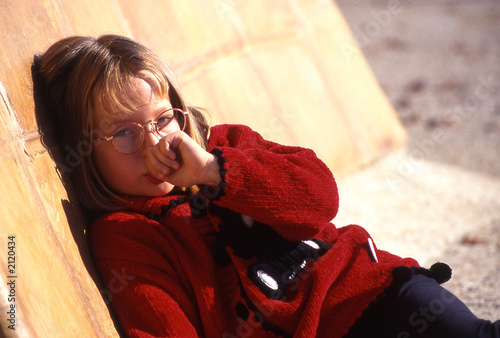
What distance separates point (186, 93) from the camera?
116 inches

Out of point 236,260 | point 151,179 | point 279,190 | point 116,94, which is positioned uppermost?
point 116,94

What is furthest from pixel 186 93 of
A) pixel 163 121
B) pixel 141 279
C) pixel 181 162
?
pixel 141 279

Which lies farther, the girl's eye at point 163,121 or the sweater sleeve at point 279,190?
the girl's eye at point 163,121

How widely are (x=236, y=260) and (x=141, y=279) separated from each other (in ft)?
0.96

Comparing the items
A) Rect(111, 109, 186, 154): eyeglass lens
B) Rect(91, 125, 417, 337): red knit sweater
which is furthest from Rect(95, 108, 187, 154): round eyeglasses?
Rect(91, 125, 417, 337): red knit sweater

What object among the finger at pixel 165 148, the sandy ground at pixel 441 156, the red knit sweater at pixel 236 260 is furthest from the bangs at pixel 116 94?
the sandy ground at pixel 441 156

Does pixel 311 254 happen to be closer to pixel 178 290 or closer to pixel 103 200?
pixel 178 290

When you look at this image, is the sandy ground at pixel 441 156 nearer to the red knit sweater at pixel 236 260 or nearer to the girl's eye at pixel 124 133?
the red knit sweater at pixel 236 260

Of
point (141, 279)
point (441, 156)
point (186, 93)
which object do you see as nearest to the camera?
point (141, 279)

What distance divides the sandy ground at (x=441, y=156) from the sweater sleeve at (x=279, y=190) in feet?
3.50

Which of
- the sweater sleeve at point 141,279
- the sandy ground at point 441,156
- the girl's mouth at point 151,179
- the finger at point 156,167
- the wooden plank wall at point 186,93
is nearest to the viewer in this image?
the wooden plank wall at point 186,93

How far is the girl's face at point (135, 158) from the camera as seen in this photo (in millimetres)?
1844

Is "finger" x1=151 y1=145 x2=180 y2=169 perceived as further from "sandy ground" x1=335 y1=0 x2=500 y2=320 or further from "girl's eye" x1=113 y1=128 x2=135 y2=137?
"sandy ground" x1=335 y1=0 x2=500 y2=320

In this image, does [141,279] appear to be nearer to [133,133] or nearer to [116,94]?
[133,133]
